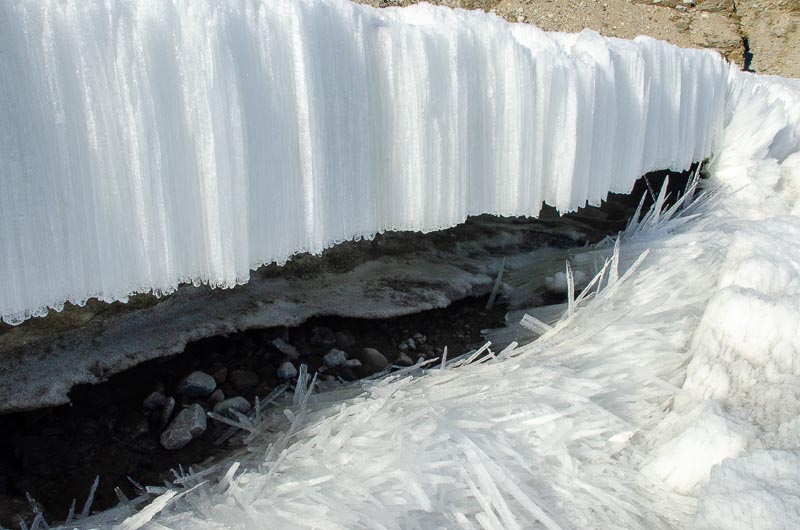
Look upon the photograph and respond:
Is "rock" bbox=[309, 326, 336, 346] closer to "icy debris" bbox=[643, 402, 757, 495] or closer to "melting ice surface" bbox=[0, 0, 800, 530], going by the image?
"melting ice surface" bbox=[0, 0, 800, 530]

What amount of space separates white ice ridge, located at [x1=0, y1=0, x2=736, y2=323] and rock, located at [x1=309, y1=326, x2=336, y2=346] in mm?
260

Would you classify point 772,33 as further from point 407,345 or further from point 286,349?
point 286,349

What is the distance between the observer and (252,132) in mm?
880

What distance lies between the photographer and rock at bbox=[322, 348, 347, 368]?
1160 mm

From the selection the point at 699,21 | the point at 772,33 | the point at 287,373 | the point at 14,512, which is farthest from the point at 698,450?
the point at 772,33

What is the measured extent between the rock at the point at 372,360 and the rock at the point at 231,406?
25 cm

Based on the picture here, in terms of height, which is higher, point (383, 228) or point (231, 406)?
point (383, 228)

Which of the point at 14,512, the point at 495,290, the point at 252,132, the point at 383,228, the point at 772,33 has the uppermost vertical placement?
the point at 772,33

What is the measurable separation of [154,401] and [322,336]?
340mm

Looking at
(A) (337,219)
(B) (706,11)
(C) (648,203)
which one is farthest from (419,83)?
(B) (706,11)

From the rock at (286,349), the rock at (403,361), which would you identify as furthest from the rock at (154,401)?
the rock at (403,361)

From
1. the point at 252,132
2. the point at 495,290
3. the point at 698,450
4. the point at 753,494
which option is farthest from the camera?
the point at 495,290

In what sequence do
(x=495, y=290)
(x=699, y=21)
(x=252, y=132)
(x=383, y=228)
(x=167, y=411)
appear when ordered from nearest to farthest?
(x=252, y=132)
(x=167, y=411)
(x=383, y=228)
(x=495, y=290)
(x=699, y=21)

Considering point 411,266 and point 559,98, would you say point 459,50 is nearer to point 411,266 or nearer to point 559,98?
point 559,98
